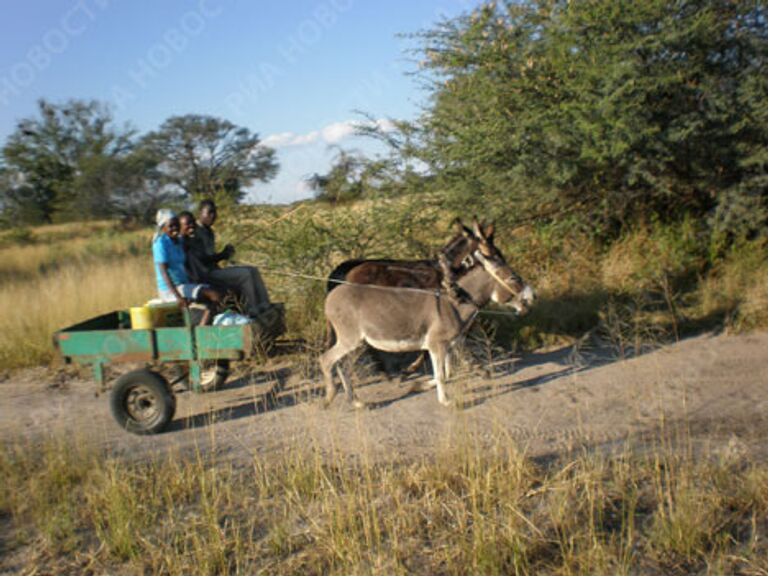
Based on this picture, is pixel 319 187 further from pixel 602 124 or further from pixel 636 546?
pixel 636 546

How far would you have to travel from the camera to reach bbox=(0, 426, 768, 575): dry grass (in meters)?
3.74

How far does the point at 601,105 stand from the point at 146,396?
22.0 feet

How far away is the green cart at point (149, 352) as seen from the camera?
5.96m

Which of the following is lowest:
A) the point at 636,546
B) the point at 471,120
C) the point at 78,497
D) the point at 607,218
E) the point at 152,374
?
the point at 636,546

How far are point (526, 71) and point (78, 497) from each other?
8079 mm

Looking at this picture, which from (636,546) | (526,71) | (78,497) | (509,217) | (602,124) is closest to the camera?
(636,546)

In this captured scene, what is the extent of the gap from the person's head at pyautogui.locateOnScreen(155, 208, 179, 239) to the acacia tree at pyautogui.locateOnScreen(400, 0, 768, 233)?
15.0 feet

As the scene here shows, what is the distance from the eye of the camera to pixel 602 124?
30.2 feet

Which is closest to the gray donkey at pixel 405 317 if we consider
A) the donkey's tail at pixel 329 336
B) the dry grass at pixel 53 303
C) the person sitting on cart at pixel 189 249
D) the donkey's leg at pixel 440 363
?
the donkey's leg at pixel 440 363

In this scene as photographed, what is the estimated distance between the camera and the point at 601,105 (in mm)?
9031

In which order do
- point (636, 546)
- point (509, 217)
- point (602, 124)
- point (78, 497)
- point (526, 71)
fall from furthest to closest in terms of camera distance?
point (509, 217) → point (526, 71) → point (602, 124) → point (78, 497) → point (636, 546)

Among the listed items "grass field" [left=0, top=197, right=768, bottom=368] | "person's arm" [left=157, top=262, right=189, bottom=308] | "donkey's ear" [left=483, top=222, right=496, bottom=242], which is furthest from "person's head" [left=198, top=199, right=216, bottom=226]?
"donkey's ear" [left=483, top=222, right=496, bottom=242]

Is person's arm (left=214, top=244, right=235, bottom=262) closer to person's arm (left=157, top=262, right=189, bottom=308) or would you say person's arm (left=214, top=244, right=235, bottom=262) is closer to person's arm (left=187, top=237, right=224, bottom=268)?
person's arm (left=187, top=237, right=224, bottom=268)

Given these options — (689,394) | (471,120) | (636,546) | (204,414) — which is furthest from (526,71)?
(636,546)
